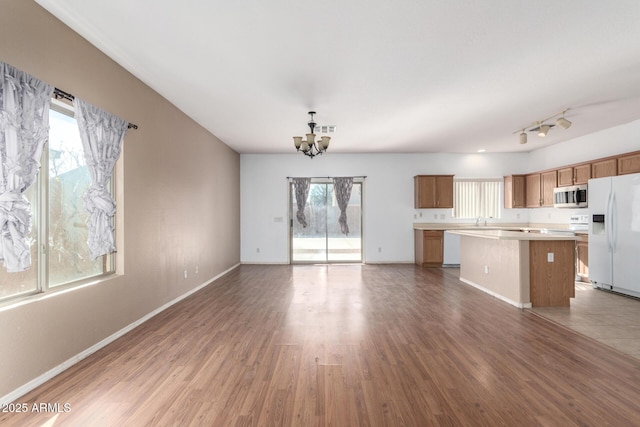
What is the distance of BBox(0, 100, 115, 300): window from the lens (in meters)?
2.41

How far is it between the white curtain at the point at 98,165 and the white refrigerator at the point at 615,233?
264 inches

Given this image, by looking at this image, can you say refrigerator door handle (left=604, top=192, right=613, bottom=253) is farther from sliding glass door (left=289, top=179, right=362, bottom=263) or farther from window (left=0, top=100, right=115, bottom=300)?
window (left=0, top=100, right=115, bottom=300)

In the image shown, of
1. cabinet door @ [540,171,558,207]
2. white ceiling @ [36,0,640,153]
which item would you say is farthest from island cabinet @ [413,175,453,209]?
white ceiling @ [36,0,640,153]

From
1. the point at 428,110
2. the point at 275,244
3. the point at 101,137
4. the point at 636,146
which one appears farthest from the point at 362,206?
the point at 101,137

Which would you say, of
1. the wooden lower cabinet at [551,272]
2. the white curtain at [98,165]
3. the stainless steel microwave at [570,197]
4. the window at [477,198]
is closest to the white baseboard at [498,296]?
the wooden lower cabinet at [551,272]

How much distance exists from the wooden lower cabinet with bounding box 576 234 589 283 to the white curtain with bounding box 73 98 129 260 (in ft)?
23.2

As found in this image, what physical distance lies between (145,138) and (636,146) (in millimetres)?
7436

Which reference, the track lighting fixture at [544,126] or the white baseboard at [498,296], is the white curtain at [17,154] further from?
the track lighting fixture at [544,126]

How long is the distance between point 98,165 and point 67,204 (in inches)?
16.6

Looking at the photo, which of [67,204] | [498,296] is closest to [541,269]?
[498,296]

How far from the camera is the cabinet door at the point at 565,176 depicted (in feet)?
20.1

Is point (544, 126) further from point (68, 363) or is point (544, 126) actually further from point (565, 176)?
point (68, 363)

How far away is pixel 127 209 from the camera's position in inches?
133

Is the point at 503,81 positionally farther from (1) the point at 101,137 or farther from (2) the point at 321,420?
(1) the point at 101,137
